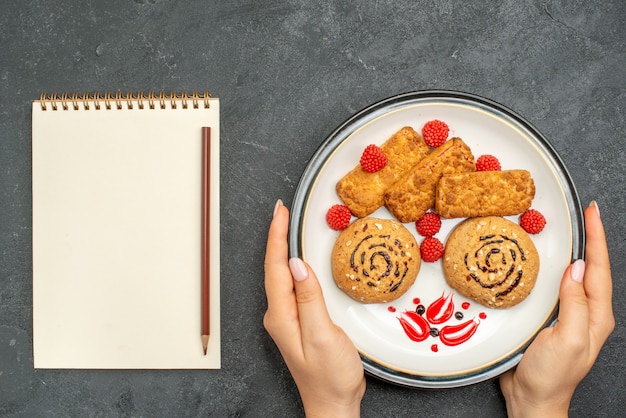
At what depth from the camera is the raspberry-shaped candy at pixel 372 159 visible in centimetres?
144

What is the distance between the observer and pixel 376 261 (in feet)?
4.73

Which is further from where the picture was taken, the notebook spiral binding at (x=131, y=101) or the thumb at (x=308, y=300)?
the notebook spiral binding at (x=131, y=101)

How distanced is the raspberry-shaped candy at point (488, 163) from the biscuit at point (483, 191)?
0.12 ft

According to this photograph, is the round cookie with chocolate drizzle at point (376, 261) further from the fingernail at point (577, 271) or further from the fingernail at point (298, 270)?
the fingernail at point (577, 271)

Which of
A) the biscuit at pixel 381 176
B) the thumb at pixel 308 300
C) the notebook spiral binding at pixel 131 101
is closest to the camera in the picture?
the thumb at pixel 308 300

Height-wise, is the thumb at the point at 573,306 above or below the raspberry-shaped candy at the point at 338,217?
below

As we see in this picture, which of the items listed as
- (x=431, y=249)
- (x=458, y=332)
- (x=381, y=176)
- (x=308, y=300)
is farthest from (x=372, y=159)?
(x=458, y=332)

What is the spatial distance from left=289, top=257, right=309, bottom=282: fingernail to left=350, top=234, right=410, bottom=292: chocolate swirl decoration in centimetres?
14

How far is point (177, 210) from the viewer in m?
1.59

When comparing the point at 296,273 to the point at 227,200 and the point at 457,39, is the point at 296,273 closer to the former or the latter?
the point at 227,200

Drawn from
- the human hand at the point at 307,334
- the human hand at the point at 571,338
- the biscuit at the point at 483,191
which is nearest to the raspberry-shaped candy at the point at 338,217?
the human hand at the point at 307,334

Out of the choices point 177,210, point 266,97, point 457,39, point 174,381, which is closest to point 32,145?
point 177,210

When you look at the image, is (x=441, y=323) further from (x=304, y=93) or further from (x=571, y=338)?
(x=304, y=93)

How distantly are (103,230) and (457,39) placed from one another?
114 cm
